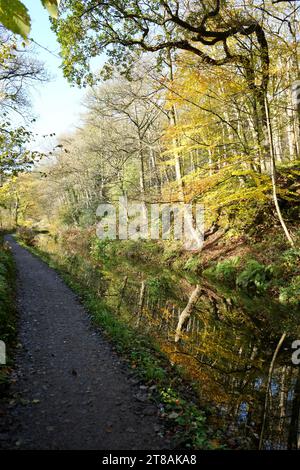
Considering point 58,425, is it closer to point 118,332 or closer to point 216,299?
point 118,332

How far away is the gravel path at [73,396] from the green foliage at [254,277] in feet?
20.8

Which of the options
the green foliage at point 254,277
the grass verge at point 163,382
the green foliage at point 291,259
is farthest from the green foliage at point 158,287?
the green foliage at point 291,259

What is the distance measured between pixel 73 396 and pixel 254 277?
8624 mm

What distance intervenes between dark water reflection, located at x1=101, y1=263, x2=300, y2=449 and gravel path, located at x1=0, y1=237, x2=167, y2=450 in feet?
3.75

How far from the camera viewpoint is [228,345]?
768cm

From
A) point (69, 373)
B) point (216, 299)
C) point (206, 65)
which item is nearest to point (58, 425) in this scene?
point (69, 373)

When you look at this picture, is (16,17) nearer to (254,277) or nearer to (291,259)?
(291,259)

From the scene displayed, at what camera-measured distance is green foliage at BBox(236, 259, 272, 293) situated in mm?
11591

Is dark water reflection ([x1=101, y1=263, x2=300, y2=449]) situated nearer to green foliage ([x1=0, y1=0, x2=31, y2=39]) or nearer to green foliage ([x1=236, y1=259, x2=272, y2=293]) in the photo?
green foliage ([x1=236, y1=259, x2=272, y2=293])

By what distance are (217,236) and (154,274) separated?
3834 mm

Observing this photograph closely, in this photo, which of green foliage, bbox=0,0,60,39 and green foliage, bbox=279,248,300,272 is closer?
green foliage, bbox=0,0,60,39

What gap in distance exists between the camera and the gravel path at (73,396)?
4039 millimetres

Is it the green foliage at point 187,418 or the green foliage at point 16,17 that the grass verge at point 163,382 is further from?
the green foliage at point 16,17

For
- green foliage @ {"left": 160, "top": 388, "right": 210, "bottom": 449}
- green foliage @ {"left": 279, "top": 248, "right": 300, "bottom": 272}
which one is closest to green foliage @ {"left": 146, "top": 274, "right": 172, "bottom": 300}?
green foliage @ {"left": 279, "top": 248, "right": 300, "bottom": 272}
